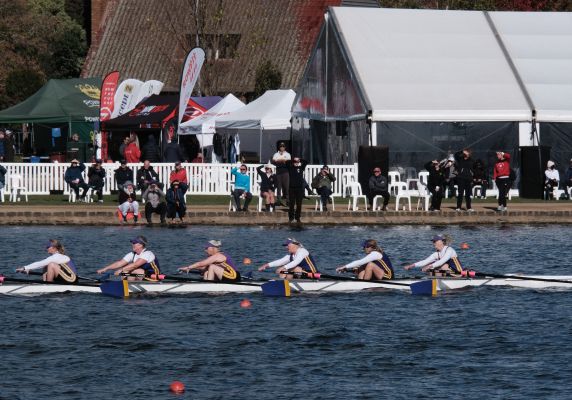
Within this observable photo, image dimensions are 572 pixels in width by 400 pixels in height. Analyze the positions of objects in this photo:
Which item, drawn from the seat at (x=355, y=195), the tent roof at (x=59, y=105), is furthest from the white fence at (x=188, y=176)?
the tent roof at (x=59, y=105)

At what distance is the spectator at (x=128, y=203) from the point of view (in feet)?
158

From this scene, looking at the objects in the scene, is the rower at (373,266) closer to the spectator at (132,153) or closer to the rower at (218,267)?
the rower at (218,267)

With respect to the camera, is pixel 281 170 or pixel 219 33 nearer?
pixel 281 170

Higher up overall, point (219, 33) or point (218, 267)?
point (219, 33)

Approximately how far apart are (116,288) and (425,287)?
7254 millimetres

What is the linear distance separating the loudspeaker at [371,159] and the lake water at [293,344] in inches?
397

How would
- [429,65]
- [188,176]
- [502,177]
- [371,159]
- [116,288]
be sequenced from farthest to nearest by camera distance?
[429,65] < [188,176] < [371,159] < [502,177] < [116,288]

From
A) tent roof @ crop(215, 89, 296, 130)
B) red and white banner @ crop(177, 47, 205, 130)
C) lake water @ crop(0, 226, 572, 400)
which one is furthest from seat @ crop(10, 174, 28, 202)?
lake water @ crop(0, 226, 572, 400)

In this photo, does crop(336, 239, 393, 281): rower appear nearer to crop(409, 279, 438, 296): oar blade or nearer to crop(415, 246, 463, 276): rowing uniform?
crop(409, 279, 438, 296): oar blade

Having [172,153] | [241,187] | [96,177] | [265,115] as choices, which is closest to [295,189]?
[241,187]

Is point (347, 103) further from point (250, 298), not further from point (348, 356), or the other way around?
point (348, 356)

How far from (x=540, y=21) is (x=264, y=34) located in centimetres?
3067

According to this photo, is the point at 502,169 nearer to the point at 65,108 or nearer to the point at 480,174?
the point at 480,174

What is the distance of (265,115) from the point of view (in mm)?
62125
